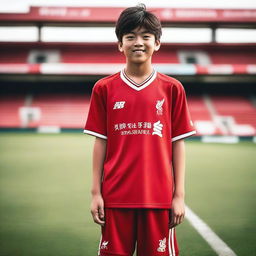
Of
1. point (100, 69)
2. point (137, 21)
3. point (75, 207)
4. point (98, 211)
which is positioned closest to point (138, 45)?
point (137, 21)

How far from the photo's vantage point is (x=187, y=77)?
18125 millimetres

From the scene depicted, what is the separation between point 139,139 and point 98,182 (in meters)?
0.26

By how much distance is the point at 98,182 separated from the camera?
61.6 inches

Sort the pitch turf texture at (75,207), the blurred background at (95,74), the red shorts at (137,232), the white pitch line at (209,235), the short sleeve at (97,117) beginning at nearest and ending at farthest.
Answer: the red shorts at (137,232) < the short sleeve at (97,117) < the white pitch line at (209,235) < the pitch turf texture at (75,207) < the blurred background at (95,74)

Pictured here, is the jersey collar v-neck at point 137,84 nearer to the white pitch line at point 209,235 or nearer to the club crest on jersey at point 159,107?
the club crest on jersey at point 159,107

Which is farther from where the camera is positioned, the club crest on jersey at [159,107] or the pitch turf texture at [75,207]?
the pitch turf texture at [75,207]

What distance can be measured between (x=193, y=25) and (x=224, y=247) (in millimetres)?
17920

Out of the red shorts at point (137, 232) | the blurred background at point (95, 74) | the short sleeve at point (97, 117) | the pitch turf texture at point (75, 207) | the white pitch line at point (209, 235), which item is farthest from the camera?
the blurred background at point (95, 74)

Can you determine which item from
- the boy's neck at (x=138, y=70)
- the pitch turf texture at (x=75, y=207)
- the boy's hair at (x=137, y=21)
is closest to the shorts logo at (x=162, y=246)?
the boy's neck at (x=138, y=70)

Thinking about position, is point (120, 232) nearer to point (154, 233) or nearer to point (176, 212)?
point (154, 233)

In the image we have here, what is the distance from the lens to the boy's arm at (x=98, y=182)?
1.51 metres

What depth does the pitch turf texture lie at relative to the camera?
2.68m

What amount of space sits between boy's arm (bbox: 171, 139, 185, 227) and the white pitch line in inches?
45.0

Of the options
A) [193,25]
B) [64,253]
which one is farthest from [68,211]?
[193,25]
